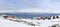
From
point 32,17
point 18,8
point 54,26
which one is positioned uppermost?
point 18,8

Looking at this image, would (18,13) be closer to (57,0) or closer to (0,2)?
(0,2)

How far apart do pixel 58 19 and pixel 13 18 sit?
657 millimetres

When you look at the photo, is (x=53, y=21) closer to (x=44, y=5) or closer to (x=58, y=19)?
(x=58, y=19)

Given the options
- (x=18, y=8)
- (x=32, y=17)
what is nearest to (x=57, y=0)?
(x=32, y=17)

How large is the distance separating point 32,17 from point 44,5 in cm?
25

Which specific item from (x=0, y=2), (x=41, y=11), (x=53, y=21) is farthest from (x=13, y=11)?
(x=53, y=21)

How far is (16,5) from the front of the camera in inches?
70.1

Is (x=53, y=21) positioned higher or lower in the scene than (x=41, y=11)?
lower

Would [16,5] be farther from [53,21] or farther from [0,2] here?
[53,21]

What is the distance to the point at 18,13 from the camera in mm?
1779

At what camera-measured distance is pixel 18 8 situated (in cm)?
178

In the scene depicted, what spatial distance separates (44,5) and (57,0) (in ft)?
0.66

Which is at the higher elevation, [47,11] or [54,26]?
[47,11]

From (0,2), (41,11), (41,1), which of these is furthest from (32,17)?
(0,2)
